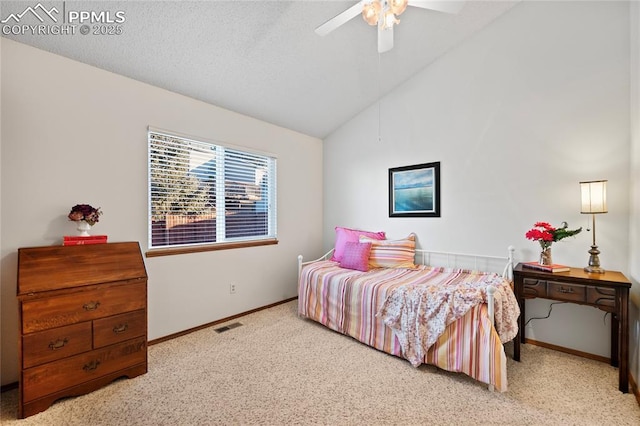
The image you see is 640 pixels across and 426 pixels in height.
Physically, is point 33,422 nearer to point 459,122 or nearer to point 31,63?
point 31,63

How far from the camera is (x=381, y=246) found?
3.36 meters

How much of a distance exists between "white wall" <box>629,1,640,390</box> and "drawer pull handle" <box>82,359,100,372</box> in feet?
12.0

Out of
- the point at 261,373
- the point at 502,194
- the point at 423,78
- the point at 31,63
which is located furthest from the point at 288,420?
the point at 423,78

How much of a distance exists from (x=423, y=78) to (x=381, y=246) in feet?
6.74

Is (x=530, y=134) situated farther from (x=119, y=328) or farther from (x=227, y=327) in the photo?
(x=119, y=328)

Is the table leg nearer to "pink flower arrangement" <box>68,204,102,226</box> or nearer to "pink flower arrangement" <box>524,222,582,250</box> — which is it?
"pink flower arrangement" <box>524,222,582,250</box>

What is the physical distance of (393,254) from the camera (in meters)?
3.27

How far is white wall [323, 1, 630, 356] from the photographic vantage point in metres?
2.34

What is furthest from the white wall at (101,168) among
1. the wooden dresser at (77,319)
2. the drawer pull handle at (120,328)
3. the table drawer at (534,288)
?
the table drawer at (534,288)

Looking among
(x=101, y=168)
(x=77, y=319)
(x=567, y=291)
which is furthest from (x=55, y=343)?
(x=567, y=291)

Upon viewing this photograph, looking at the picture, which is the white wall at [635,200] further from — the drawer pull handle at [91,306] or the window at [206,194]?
the drawer pull handle at [91,306]

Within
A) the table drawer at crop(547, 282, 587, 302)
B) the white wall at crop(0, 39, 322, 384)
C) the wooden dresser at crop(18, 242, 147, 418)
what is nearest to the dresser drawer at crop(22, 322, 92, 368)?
the wooden dresser at crop(18, 242, 147, 418)

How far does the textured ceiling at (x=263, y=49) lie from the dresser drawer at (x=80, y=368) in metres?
2.19

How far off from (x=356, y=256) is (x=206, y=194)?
1.81 m
